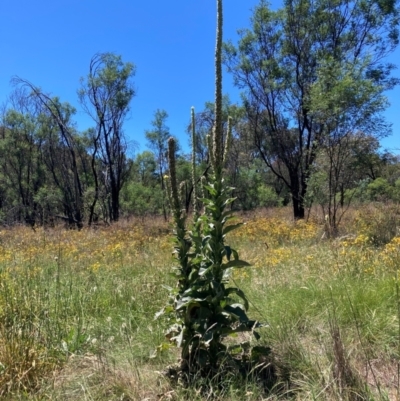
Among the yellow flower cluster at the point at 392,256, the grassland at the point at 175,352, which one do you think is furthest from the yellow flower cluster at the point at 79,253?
the yellow flower cluster at the point at 392,256

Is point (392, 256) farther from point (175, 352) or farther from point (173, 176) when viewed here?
point (173, 176)

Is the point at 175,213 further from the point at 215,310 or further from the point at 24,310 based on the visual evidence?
the point at 24,310

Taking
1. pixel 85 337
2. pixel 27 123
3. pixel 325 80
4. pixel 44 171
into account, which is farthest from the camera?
pixel 44 171

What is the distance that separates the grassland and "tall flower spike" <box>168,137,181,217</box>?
0.22 metres

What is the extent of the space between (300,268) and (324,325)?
170 cm

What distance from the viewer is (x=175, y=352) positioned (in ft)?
8.39

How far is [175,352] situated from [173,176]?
1361mm

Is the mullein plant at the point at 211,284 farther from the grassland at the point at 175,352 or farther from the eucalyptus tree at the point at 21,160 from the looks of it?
the eucalyptus tree at the point at 21,160

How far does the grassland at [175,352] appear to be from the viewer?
199cm

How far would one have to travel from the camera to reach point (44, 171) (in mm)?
26938

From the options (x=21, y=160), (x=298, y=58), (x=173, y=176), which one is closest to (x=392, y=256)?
(x=173, y=176)

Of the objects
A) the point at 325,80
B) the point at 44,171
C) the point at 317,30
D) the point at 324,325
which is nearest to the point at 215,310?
the point at 324,325

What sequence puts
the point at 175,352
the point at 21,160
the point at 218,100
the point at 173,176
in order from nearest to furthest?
the point at 218,100 → the point at 173,176 → the point at 175,352 → the point at 21,160

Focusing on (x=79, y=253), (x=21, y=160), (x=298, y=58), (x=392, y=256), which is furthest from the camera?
(x=21, y=160)
